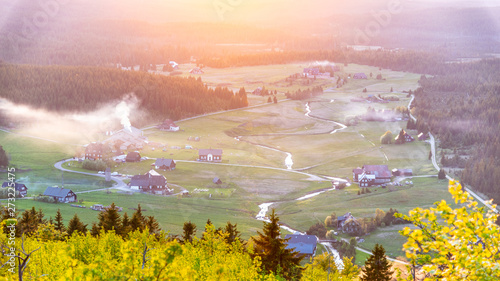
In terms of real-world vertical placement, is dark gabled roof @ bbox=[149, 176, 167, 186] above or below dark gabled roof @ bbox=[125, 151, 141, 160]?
below

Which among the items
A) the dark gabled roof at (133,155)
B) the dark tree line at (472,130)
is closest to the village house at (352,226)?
the dark tree line at (472,130)

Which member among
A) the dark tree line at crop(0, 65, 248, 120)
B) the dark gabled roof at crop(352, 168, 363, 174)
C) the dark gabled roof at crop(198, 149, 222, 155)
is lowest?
the dark gabled roof at crop(352, 168, 363, 174)

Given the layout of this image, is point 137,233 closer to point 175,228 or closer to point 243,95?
point 175,228

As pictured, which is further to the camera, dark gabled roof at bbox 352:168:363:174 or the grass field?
dark gabled roof at bbox 352:168:363:174

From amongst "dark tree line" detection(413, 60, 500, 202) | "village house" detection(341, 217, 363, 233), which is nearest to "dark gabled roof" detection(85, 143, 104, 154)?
"village house" detection(341, 217, 363, 233)

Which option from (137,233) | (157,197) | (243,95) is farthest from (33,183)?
(243,95)

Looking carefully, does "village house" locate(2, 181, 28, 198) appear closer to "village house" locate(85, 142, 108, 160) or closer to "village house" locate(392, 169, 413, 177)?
"village house" locate(85, 142, 108, 160)

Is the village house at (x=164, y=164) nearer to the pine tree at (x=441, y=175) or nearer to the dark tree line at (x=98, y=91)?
the pine tree at (x=441, y=175)
